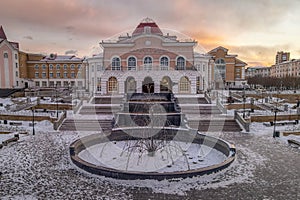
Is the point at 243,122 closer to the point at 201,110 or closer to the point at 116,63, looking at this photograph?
the point at 201,110

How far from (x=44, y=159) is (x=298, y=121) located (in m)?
20.1

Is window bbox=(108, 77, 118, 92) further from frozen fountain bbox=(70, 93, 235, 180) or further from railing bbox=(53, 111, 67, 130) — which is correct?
frozen fountain bbox=(70, 93, 235, 180)

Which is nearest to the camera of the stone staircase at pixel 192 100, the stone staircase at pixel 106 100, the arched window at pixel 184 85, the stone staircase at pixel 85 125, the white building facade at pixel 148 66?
the stone staircase at pixel 85 125

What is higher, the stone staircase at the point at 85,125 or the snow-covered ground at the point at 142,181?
the stone staircase at the point at 85,125

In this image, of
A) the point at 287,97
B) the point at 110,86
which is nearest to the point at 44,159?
the point at 110,86

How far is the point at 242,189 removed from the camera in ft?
28.0

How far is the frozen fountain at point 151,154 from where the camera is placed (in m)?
9.55

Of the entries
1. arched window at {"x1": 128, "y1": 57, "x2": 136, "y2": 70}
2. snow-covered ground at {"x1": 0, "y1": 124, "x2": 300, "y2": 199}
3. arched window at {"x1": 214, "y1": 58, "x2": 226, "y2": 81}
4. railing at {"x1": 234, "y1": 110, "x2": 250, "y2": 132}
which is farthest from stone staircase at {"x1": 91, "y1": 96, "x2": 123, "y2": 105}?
arched window at {"x1": 214, "y1": 58, "x2": 226, "y2": 81}

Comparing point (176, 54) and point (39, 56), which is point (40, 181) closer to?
point (176, 54)

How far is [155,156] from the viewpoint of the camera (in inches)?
465

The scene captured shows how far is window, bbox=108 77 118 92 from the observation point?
114 feet

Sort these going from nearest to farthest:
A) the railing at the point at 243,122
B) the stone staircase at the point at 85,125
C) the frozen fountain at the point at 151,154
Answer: the frozen fountain at the point at 151,154 → the railing at the point at 243,122 → the stone staircase at the point at 85,125

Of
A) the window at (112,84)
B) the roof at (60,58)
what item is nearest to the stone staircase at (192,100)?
the window at (112,84)

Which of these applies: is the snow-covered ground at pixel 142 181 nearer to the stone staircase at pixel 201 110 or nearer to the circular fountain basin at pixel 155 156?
the circular fountain basin at pixel 155 156
